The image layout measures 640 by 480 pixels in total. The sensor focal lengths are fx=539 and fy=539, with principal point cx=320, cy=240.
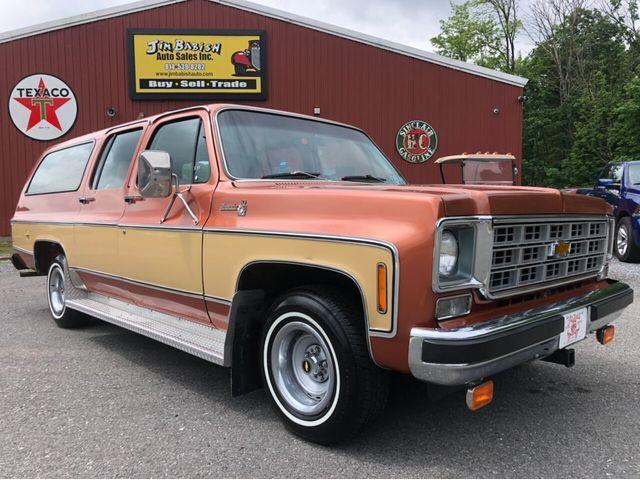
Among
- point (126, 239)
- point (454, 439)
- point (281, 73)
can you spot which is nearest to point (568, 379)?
point (454, 439)

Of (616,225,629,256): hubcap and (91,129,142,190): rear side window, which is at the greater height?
(91,129,142,190): rear side window

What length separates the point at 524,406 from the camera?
3.31 metres

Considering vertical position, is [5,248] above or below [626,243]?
below

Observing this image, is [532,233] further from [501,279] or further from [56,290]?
[56,290]

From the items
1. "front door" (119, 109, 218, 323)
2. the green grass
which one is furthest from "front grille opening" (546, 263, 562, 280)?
the green grass

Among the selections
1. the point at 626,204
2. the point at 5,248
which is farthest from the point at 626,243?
the point at 5,248

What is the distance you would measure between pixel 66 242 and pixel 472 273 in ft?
13.1

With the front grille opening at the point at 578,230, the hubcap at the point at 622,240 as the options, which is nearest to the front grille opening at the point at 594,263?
the front grille opening at the point at 578,230

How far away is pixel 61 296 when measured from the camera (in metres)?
5.54

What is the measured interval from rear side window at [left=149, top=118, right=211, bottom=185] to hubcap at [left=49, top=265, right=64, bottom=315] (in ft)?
7.65

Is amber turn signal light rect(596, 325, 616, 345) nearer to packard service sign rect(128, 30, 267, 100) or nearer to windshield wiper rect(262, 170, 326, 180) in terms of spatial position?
windshield wiper rect(262, 170, 326, 180)

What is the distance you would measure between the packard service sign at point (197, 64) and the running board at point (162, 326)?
380 inches

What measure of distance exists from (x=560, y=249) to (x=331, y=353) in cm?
137

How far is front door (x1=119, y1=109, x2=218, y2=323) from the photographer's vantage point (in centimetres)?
341
